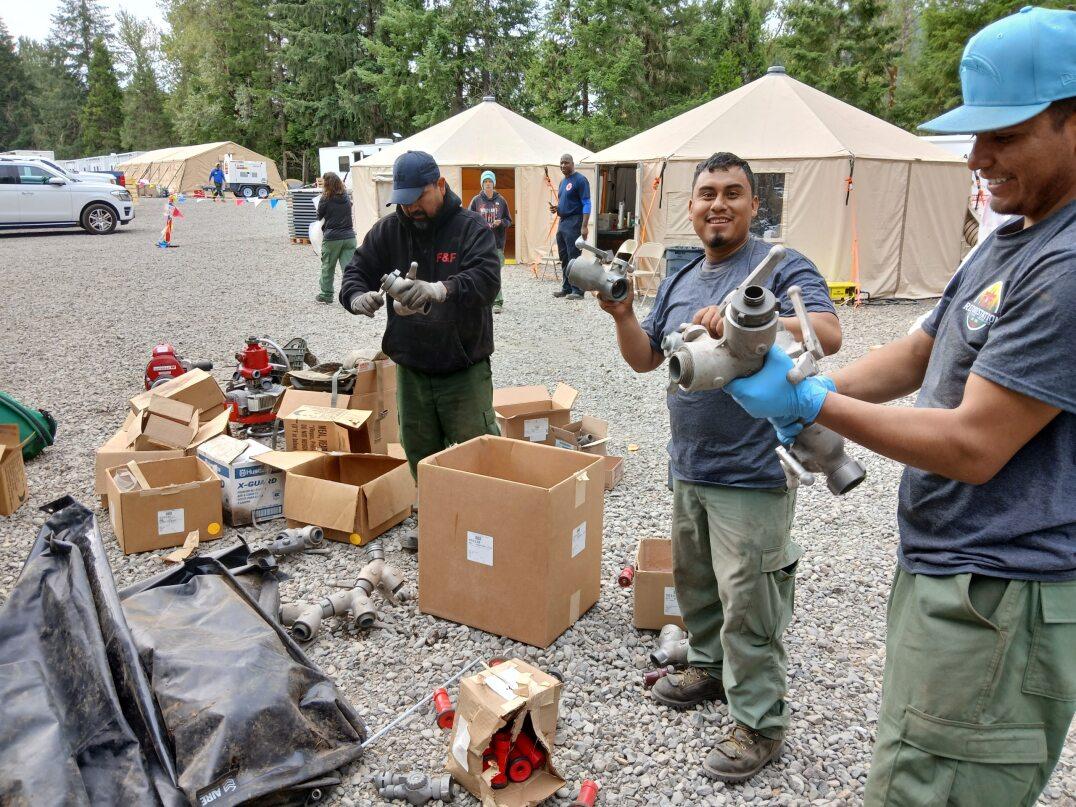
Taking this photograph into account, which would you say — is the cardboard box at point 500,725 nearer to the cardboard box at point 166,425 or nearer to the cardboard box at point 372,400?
the cardboard box at point 372,400

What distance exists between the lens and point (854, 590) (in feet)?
13.4

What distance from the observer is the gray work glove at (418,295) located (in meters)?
3.64

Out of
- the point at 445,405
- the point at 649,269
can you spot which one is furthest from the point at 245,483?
Answer: the point at 649,269

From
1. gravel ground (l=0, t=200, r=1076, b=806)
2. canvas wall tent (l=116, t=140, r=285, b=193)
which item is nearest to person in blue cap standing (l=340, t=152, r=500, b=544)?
gravel ground (l=0, t=200, r=1076, b=806)

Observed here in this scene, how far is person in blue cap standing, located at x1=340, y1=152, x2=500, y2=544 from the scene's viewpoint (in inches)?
158

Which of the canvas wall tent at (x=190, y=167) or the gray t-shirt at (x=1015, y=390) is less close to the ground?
the canvas wall tent at (x=190, y=167)

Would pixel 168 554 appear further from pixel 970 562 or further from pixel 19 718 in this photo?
pixel 970 562

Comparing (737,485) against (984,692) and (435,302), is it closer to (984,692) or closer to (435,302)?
(984,692)

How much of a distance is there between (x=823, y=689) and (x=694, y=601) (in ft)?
2.77

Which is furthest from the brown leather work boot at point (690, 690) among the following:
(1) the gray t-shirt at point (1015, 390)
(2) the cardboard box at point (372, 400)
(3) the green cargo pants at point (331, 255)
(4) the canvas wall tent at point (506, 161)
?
(4) the canvas wall tent at point (506, 161)

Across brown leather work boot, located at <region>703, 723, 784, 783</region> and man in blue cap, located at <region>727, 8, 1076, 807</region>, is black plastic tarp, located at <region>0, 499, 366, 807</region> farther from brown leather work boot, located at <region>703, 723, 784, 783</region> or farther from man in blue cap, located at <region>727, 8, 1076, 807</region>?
man in blue cap, located at <region>727, 8, 1076, 807</region>

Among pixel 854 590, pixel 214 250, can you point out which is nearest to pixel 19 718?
pixel 854 590

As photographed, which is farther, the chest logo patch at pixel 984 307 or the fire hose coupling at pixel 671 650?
the fire hose coupling at pixel 671 650

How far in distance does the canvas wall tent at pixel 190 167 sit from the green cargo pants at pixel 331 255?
104 feet
